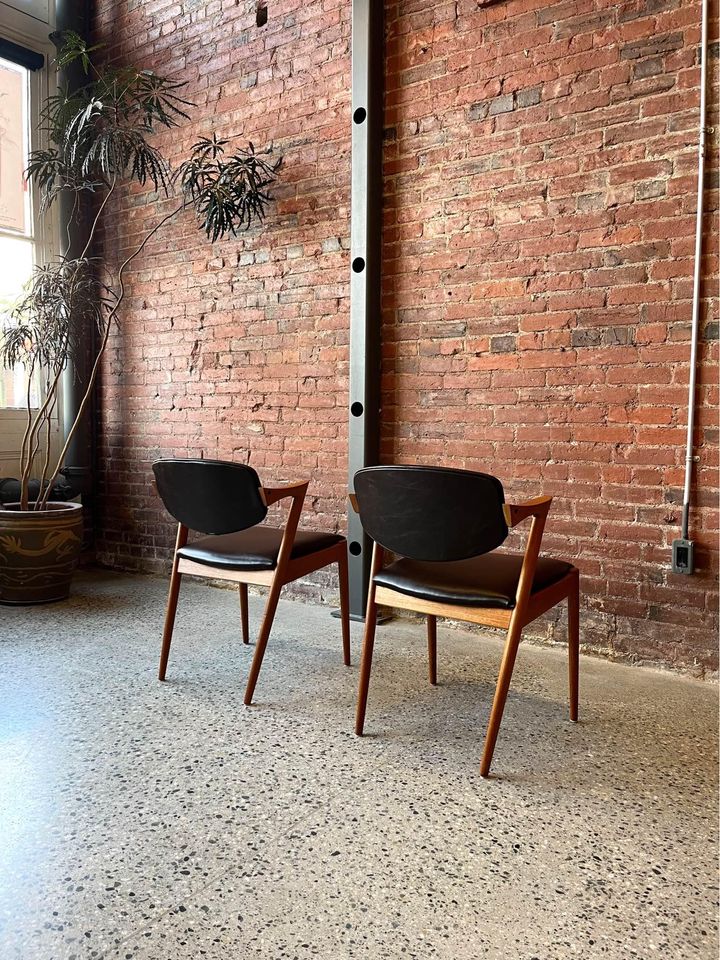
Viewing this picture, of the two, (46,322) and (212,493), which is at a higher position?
(46,322)

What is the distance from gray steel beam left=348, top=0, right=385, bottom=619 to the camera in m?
3.34

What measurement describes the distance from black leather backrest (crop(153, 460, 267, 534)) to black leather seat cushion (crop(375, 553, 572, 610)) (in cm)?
50

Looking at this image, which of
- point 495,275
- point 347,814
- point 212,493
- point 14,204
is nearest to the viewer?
point 347,814

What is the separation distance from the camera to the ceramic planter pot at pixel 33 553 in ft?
12.1

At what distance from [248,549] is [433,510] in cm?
84

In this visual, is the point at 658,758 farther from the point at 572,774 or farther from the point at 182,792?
the point at 182,792

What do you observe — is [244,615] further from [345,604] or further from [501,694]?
[501,694]

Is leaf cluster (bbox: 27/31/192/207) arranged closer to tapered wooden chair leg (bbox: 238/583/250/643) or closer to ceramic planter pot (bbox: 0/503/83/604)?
ceramic planter pot (bbox: 0/503/83/604)

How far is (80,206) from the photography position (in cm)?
460

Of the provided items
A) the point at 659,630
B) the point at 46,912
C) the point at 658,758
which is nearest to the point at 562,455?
the point at 659,630

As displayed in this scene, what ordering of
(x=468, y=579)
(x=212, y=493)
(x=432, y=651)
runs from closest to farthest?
(x=468, y=579)
(x=212, y=493)
(x=432, y=651)

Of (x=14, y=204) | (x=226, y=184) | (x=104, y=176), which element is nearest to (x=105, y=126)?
(x=104, y=176)

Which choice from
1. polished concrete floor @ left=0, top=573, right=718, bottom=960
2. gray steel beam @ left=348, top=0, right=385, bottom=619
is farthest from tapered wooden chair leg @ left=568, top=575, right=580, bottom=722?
gray steel beam @ left=348, top=0, right=385, bottom=619

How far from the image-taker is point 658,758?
2029 millimetres
